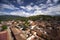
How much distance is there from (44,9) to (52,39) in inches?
22.4

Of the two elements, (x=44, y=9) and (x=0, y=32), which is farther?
(x=44, y=9)

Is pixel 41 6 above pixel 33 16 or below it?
above

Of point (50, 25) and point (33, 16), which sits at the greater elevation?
point (33, 16)

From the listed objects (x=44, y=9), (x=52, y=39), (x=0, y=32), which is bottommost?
(x=52, y=39)

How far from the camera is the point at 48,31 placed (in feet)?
7.98

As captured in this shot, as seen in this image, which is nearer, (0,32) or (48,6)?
(0,32)

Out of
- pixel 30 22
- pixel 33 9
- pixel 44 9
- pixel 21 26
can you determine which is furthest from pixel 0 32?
pixel 44 9

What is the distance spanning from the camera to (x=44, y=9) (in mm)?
2529

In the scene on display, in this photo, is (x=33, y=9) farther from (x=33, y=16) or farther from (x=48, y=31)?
(x=48, y=31)

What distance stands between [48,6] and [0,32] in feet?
3.23

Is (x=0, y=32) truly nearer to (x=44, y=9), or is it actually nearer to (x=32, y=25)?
(x=32, y=25)

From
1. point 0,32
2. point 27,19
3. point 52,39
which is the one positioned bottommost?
point 52,39

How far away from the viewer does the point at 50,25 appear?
2479 millimetres

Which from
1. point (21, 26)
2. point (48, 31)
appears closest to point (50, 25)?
point (48, 31)
